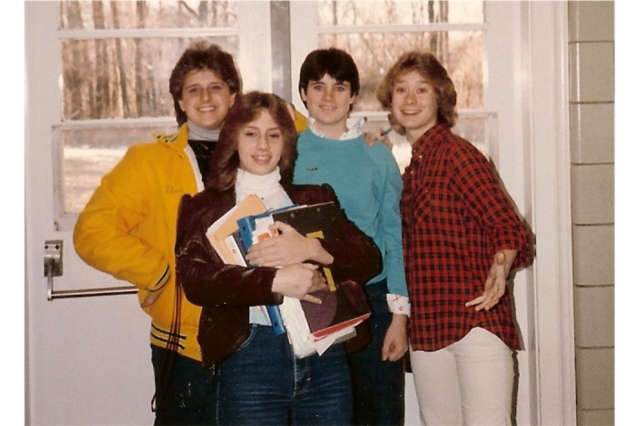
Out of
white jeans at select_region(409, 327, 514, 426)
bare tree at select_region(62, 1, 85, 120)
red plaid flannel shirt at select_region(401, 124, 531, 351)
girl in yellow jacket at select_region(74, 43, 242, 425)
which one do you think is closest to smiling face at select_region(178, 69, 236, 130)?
girl in yellow jacket at select_region(74, 43, 242, 425)

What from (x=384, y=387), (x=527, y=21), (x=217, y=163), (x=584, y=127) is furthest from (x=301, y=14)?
(x=384, y=387)

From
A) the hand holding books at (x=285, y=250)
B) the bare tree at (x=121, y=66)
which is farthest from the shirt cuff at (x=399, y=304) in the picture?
the bare tree at (x=121, y=66)

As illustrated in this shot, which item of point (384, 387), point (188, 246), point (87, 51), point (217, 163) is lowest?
point (384, 387)

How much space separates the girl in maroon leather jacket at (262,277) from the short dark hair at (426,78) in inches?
9.2

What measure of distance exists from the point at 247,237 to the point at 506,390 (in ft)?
2.20

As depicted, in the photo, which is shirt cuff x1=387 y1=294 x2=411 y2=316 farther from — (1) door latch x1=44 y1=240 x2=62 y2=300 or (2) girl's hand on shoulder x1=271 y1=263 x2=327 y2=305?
(1) door latch x1=44 y1=240 x2=62 y2=300

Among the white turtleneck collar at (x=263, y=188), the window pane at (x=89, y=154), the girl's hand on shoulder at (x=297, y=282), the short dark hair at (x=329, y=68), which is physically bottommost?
the girl's hand on shoulder at (x=297, y=282)

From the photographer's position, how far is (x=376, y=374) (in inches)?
65.6

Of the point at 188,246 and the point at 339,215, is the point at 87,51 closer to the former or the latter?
the point at 188,246

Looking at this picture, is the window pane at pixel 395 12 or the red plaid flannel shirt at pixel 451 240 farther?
the window pane at pixel 395 12

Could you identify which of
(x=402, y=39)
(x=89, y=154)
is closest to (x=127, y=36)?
(x=89, y=154)

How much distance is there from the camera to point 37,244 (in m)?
1.70

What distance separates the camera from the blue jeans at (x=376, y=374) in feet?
5.41

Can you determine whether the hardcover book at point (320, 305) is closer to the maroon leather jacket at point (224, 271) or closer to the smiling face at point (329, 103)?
the maroon leather jacket at point (224, 271)
